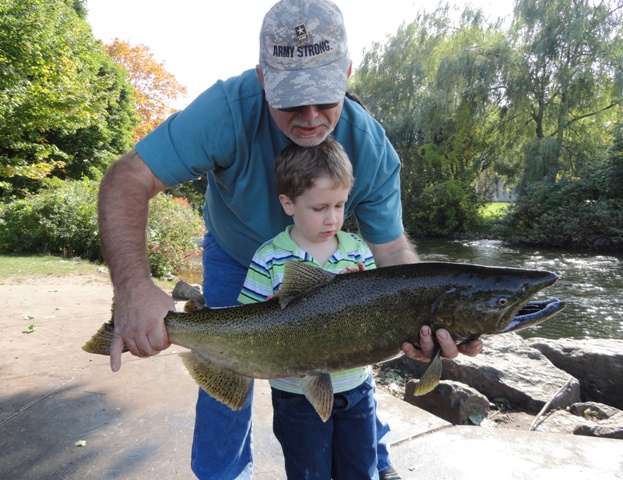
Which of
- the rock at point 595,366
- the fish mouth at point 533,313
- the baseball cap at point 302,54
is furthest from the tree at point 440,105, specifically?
the fish mouth at point 533,313

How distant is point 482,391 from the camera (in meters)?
5.21

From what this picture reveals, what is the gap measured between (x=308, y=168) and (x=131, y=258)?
97cm

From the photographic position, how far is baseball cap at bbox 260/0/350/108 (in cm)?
239

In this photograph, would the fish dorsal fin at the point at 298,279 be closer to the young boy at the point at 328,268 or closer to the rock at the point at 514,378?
the young boy at the point at 328,268

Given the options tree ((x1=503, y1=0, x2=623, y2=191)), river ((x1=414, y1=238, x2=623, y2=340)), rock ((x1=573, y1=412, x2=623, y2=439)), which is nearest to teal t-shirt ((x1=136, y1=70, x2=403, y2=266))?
rock ((x1=573, y1=412, x2=623, y2=439))

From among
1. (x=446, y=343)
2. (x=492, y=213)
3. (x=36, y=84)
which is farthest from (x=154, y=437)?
(x=492, y=213)

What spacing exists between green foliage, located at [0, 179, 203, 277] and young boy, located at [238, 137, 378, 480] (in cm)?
1132

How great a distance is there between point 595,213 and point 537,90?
7131 millimetres

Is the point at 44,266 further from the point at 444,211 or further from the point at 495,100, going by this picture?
the point at 495,100

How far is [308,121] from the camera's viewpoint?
2504 millimetres

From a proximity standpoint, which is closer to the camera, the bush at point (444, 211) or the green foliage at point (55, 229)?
the green foliage at point (55, 229)

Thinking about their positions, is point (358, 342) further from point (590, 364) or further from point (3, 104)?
point (3, 104)

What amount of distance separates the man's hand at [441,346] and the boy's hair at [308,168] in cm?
87

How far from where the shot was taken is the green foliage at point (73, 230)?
13727 millimetres
